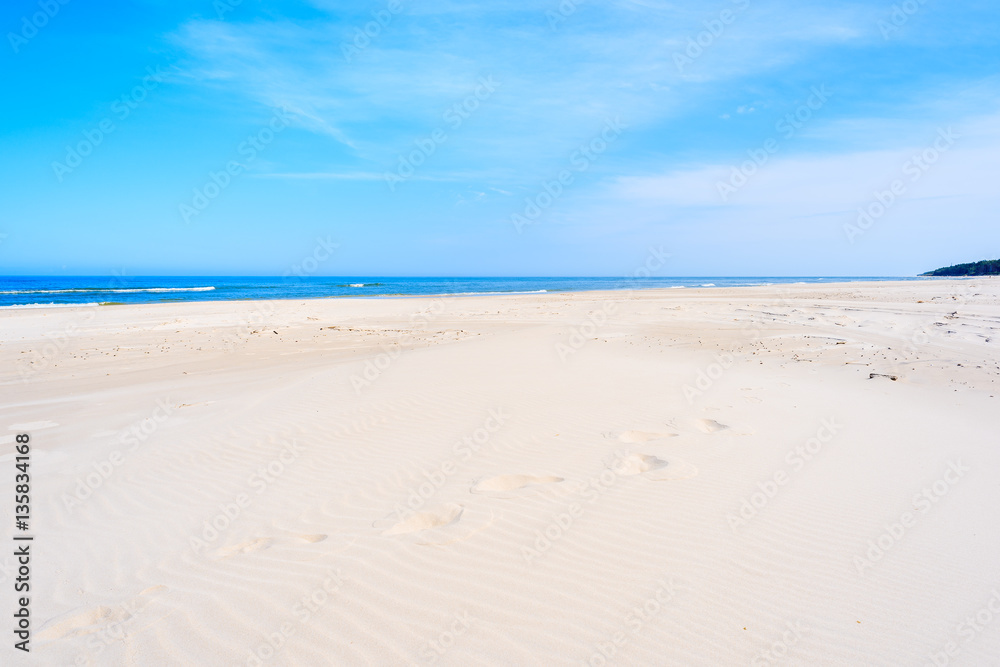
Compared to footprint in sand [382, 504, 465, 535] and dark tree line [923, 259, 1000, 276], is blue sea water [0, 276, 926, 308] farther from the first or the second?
footprint in sand [382, 504, 465, 535]

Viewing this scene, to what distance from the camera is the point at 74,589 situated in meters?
3.22

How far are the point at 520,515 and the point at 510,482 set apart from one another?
69cm

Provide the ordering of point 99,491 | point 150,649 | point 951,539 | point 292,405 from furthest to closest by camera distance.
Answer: point 292,405
point 99,491
point 951,539
point 150,649

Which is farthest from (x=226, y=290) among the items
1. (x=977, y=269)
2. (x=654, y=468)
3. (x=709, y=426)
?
(x=977, y=269)

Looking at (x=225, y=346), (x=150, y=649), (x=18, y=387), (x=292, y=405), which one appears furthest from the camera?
(x=225, y=346)

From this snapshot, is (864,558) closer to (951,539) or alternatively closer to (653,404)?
(951,539)

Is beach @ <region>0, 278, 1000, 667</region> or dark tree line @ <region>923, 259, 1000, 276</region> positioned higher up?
dark tree line @ <region>923, 259, 1000, 276</region>

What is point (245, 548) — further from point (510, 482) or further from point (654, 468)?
point (654, 468)

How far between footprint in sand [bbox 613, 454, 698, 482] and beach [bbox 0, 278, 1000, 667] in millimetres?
29

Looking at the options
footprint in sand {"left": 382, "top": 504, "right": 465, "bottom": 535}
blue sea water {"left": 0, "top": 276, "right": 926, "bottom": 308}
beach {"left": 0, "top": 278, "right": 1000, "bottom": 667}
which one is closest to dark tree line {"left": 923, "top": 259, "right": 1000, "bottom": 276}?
blue sea water {"left": 0, "top": 276, "right": 926, "bottom": 308}

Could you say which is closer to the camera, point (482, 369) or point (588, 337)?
point (482, 369)

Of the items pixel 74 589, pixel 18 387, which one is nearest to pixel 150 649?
pixel 74 589

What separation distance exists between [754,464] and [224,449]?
5731 mm

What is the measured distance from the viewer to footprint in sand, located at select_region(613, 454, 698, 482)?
4.74 m
